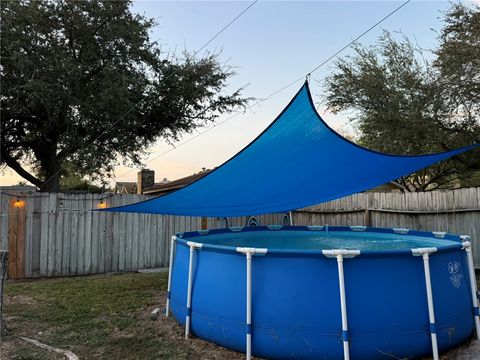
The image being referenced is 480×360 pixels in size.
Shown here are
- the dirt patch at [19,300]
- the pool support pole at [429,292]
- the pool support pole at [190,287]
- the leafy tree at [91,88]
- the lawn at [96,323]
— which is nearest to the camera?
the pool support pole at [429,292]

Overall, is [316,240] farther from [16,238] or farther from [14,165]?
[14,165]

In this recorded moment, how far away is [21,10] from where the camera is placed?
960cm

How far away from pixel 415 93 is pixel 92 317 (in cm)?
1103

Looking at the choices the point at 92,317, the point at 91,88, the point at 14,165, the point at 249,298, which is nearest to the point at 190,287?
the point at 249,298

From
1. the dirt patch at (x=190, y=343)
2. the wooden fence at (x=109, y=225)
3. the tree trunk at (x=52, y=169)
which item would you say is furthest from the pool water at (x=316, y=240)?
the tree trunk at (x=52, y=169)

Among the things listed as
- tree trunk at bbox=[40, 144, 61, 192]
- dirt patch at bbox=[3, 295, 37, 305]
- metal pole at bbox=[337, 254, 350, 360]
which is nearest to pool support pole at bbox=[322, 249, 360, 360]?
metal pole at bbox=[337, 254, 350, 360]

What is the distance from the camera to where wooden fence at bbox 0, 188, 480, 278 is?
7160 millimetres

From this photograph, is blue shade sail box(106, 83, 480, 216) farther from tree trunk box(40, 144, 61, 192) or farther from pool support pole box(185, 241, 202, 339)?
tree trunk box(40, 144, 61, 192)

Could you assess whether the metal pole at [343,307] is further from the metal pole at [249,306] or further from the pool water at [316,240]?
the pool water at [316,240]

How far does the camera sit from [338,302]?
10.9ft

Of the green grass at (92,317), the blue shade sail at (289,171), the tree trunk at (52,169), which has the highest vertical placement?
the tree trunk at (52,169)

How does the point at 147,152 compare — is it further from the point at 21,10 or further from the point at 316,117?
the point at 316,117

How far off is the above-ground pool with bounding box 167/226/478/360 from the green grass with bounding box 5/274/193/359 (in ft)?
2.33

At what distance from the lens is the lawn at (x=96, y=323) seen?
3.60 meters
